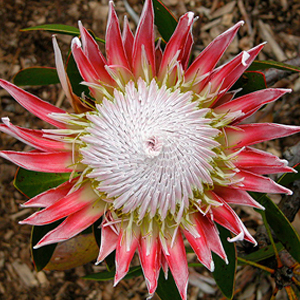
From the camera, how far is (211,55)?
1.41 metres

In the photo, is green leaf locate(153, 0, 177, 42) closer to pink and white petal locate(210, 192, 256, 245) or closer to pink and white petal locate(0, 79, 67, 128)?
pink and white petal locate(0, 79, 67, 128)

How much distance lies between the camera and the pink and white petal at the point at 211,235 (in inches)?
53.9

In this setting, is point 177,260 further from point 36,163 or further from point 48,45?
point 48,45

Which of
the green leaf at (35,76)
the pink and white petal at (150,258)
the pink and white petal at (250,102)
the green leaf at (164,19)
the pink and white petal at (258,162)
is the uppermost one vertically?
the green leaf at (164,19)

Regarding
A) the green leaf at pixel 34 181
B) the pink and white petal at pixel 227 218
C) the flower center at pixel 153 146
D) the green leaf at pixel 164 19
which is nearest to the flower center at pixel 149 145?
the flower center at pixel 153 146

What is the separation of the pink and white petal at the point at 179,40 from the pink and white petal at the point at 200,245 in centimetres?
66

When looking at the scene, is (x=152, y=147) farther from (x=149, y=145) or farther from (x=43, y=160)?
(x=43, y=160)

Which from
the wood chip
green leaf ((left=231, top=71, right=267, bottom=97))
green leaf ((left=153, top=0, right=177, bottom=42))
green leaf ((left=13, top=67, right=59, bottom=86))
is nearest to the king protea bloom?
green leaf ((left=231, top=71, right=267, bottom=97))

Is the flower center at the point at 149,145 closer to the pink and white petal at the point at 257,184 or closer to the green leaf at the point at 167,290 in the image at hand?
the pink and white petal at the point at 257,184

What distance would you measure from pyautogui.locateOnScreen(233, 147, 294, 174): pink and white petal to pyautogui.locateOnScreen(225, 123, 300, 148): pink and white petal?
1.6 inches

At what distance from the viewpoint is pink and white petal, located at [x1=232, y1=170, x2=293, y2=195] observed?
1331mm

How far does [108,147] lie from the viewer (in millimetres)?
1398

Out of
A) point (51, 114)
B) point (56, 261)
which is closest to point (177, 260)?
point (51, 114)

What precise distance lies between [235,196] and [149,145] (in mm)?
418
